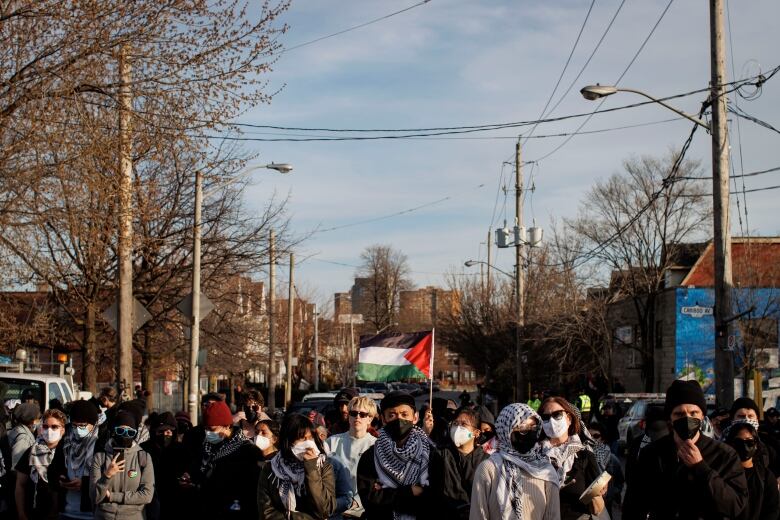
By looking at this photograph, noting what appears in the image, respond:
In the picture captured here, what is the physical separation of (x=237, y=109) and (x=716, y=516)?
1261 centimetres

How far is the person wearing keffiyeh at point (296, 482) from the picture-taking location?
711 cm

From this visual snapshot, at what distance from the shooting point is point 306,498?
7.15 metres

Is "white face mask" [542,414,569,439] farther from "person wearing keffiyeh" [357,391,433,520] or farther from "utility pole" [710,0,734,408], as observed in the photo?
"utility pole" [710,0,734,408]

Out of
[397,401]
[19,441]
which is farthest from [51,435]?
[397,401]

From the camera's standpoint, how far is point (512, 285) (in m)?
61.7

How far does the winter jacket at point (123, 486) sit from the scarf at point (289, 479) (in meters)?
1.58

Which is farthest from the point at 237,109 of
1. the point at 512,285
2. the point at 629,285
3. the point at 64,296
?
the point at 512,285

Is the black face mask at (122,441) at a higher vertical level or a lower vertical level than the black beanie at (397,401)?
lower

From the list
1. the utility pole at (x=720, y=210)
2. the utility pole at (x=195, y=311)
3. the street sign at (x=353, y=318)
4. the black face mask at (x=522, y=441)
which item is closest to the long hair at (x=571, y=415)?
the black face mask at (x=522, y=441)

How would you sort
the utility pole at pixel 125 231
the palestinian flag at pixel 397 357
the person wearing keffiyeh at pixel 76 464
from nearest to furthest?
the person wearing keffiyeh at pixel 76 464, the utility pole at pixel 125 231, the palestinian flag at pixel 397 357

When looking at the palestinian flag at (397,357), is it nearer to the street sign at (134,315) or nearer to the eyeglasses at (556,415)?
the street sign at (134,315)

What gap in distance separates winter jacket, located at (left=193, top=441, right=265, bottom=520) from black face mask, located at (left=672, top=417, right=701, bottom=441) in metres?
3.41

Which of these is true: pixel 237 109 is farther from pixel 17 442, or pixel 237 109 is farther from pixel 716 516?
pixel 716 516

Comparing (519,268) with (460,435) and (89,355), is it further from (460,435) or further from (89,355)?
(460,435)
